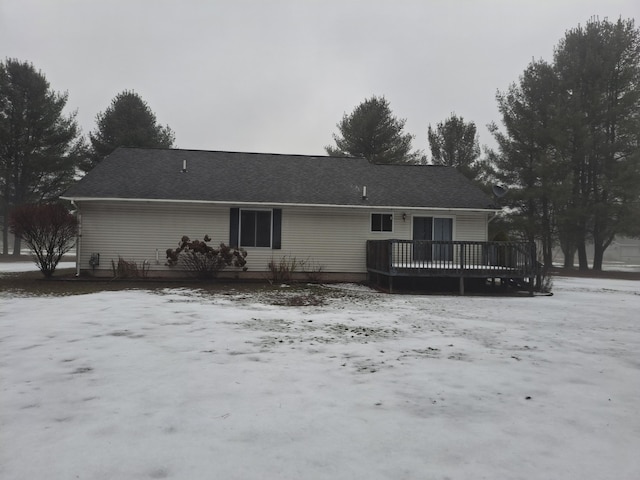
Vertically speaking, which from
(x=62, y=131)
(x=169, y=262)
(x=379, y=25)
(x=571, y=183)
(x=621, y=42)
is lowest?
(x=169, y=262)

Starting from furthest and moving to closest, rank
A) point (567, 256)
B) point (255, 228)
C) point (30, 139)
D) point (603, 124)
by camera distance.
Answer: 1. point (567, 256)
2. point (30, 139)
3. point (603, 124)
4. point (255, 228)

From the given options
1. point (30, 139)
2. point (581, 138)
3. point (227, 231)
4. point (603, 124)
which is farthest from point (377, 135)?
point (30, 139)

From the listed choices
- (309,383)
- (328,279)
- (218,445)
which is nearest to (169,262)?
(328,279)

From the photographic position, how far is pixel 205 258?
14281mm

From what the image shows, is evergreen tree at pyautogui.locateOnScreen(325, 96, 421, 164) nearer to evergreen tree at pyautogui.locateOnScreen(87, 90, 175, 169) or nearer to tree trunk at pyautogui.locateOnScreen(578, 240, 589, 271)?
tree trunk at pyautogui.locateOnScreen(578, 240, 589, 271)

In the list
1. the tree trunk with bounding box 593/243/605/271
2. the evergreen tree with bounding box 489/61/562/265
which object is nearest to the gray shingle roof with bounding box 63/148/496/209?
the evergreen tree with bounding box 489/61/562/265

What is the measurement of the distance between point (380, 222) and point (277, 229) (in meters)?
4.00

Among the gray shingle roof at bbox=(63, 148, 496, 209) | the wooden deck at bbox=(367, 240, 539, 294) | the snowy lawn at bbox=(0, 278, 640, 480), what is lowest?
the snowy lawn at bbox=(0, 278, 640, 480)

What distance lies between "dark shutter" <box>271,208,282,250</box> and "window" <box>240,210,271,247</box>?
19cm

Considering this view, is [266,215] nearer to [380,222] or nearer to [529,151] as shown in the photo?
[380,222]

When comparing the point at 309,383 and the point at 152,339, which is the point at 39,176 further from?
the point at 309,383

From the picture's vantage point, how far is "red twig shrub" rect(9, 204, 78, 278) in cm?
1341

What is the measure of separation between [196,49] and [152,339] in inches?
1104

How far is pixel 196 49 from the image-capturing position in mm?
28547
